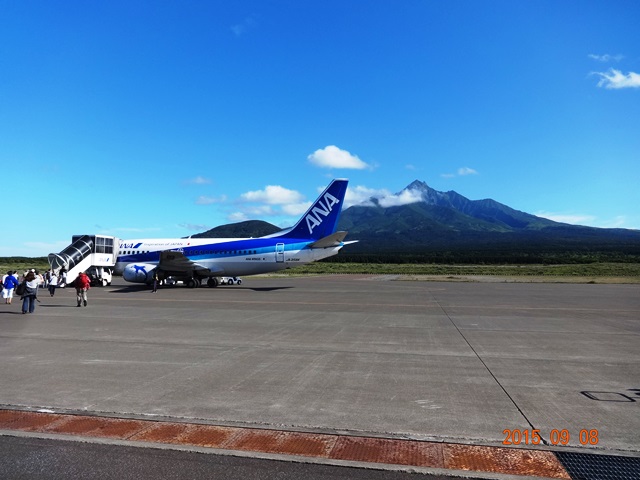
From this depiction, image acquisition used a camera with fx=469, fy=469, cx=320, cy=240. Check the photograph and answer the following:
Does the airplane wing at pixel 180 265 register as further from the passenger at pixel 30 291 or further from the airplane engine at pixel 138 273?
the passenger at pixel 30 291

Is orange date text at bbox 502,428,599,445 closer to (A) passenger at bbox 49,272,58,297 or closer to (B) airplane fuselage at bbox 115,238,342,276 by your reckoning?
(B) airplane fuselage at bbox 115,238,342,276

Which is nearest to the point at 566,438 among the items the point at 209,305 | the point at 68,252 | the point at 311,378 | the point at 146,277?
the point at 311,378

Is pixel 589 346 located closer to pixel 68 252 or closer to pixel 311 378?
pixel 311 378

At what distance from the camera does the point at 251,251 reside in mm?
31234

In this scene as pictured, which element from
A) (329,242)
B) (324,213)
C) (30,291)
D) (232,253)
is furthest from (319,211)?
(30,291)

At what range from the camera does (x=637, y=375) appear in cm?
807

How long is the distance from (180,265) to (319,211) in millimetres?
10121

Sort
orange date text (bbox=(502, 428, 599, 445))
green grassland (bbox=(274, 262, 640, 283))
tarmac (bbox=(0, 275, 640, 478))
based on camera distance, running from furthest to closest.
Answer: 1. green grassland (bbox=(274, 262, 640, 283))
2. orange date text (bbox=(502, 428, 599, 445))
3. tarmac (bbox=(0, 275, 640, 478))

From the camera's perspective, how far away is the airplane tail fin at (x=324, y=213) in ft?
100

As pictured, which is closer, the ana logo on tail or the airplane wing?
the airplane wing

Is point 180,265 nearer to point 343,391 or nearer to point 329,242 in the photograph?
point 329,242

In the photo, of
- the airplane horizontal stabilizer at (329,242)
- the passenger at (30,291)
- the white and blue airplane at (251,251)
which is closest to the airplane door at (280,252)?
the white and blue airplane at (251,251)

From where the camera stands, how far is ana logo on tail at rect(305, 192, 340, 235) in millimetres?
30641

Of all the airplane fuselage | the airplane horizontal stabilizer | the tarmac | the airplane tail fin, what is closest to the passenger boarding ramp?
the airplane fuselage
